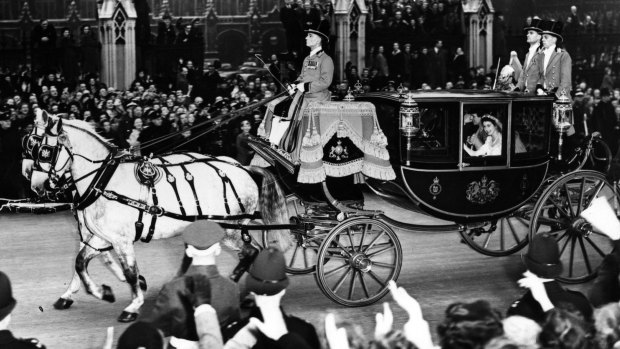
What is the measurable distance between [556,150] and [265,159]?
3.07 metres

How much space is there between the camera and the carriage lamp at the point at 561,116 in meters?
10.1

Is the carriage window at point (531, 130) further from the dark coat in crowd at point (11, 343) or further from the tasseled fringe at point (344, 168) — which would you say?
the dark coat in crowd at point (11, 343)

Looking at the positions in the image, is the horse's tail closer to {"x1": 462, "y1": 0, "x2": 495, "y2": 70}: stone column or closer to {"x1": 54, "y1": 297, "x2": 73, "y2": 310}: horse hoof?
{"x1": 54, "y1": 297, "x2": 73, "y2": 310}: horse hoof

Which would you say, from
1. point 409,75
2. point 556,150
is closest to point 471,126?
point 556,150

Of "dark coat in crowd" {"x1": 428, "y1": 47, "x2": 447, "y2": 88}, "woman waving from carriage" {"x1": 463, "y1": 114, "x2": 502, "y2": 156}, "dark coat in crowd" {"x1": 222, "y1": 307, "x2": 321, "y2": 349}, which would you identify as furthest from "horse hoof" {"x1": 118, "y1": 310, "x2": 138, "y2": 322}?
"dark coat in crowd" {"x1": 428, "y1": 47, "x2": 447, "y2": 88}

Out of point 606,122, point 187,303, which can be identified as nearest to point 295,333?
→ point 187,303

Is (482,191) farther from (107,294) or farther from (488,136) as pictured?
(107,294)

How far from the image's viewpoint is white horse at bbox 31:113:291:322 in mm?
8797

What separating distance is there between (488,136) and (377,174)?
134 centimetres

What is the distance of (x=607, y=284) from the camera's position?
6.31 meters

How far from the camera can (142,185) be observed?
9023mm

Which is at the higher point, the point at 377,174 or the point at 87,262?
the point at 377,174

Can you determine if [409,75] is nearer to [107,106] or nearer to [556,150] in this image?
[107,106]

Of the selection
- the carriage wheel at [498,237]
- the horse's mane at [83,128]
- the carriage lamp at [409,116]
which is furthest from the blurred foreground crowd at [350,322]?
the carriage wheel at [498,237]
